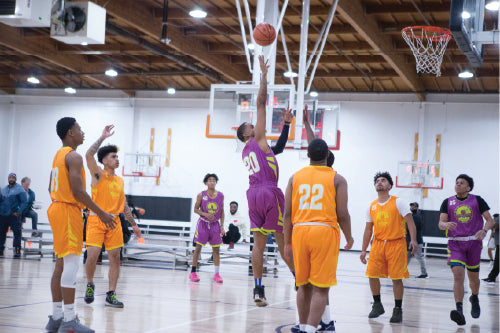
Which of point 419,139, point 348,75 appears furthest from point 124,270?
point 419,139

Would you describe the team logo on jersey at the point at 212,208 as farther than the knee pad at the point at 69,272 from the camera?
Yes

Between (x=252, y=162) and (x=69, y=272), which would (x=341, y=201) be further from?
(x=69, y=272)

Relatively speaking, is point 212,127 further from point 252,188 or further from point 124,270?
point 252,188

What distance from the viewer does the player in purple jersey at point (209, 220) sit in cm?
1092

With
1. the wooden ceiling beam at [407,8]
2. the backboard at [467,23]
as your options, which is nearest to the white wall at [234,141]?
the wooden ceiling beam at [407,8]

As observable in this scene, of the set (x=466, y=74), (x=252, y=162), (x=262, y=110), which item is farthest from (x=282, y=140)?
(x=466, y=74)

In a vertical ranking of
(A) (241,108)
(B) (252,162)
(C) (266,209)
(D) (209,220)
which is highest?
(A) (241,108)

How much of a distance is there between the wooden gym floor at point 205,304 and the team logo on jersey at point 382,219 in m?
1.12

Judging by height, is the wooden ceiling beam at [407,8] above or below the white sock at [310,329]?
above

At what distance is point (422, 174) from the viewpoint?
21.8m

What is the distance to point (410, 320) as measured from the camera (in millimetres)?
7215

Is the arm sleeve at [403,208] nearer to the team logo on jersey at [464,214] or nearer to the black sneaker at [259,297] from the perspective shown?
the team logo on jersey at [464,214]

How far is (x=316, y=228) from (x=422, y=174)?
17.8 m

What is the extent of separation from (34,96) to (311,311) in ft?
85.4
